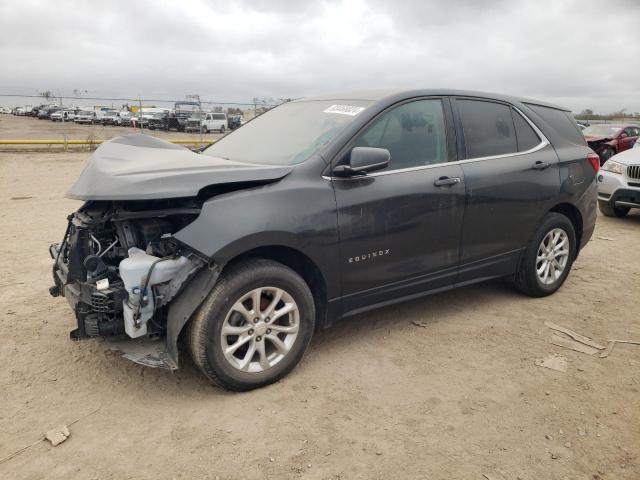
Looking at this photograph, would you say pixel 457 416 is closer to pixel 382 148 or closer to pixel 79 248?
pixel 382 148

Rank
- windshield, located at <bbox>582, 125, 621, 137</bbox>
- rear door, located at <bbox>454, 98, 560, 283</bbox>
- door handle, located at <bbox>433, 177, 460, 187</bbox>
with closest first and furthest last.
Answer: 1. door handle, located at <bbox>433, 177, 460, 187</bbox>
2. rear door, located at <bbox>454, 98, 560, 283</bbox>
3. windshield, located at <bbox>582, 125, 621, 137</bbox>

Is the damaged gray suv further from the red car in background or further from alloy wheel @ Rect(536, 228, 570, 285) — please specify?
the red car in background

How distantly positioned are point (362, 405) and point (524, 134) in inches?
111

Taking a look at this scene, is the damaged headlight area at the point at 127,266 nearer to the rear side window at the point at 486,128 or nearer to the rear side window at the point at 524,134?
the rear side window at the point at 486,128

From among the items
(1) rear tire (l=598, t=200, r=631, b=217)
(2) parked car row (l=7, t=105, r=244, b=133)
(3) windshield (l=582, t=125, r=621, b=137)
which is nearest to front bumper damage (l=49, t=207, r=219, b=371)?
(1) rear tire (l=598, t=200, r=631, b=217)

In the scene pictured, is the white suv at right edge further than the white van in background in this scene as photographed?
No

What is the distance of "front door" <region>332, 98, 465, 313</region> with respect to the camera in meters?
3.41

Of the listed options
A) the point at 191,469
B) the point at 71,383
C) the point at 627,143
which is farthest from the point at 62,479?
the point at 627,143

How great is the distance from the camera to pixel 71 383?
326 cm

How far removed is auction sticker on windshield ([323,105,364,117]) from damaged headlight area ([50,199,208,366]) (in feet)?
4.26

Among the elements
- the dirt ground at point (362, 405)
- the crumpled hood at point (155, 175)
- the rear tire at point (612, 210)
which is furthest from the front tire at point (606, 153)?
the crumpled hood at point (155, 175)

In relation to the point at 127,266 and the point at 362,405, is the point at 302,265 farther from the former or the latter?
the point at 127,266

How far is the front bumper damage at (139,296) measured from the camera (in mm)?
2889

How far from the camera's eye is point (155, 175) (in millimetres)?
2992
